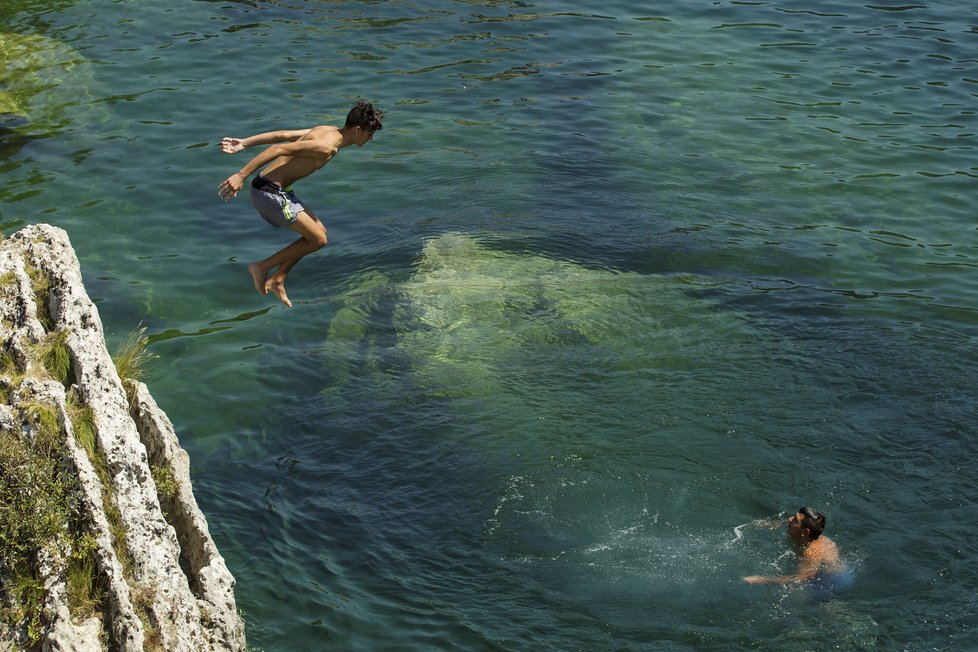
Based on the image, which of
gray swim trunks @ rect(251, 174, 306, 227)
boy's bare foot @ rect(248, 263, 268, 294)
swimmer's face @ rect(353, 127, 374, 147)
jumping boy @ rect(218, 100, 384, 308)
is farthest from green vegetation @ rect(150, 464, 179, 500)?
boy's bare foot @ rect(248, 263, 268, 294)

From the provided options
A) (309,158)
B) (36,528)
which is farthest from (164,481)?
(309,158)

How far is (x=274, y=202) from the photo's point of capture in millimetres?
11906

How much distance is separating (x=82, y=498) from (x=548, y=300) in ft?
27.3

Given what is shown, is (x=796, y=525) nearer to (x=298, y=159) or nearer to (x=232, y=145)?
(x=298, y=159)

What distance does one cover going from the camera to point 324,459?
1159 cm

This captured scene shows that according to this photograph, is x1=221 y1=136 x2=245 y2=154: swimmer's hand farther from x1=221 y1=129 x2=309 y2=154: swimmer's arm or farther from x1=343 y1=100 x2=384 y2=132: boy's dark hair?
x1=343 y1=100 x2=384 y2=132: boy's dark hair

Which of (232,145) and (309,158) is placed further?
(309,158)

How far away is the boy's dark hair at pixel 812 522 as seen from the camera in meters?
10.1

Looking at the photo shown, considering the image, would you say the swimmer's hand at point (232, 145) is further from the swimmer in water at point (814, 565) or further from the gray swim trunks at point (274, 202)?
the swimmer in water at point (814, 565)

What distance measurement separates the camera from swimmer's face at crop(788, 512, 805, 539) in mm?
10203

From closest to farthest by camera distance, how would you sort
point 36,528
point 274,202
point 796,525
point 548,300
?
point 36,528, point 796,525, point 274,202, point 548,300

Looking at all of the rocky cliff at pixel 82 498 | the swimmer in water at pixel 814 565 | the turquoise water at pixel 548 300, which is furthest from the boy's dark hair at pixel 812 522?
the rocky cliff at pixel 82 498

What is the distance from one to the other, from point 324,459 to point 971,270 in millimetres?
9650

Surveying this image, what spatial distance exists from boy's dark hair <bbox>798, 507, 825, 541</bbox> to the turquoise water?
406 mm
